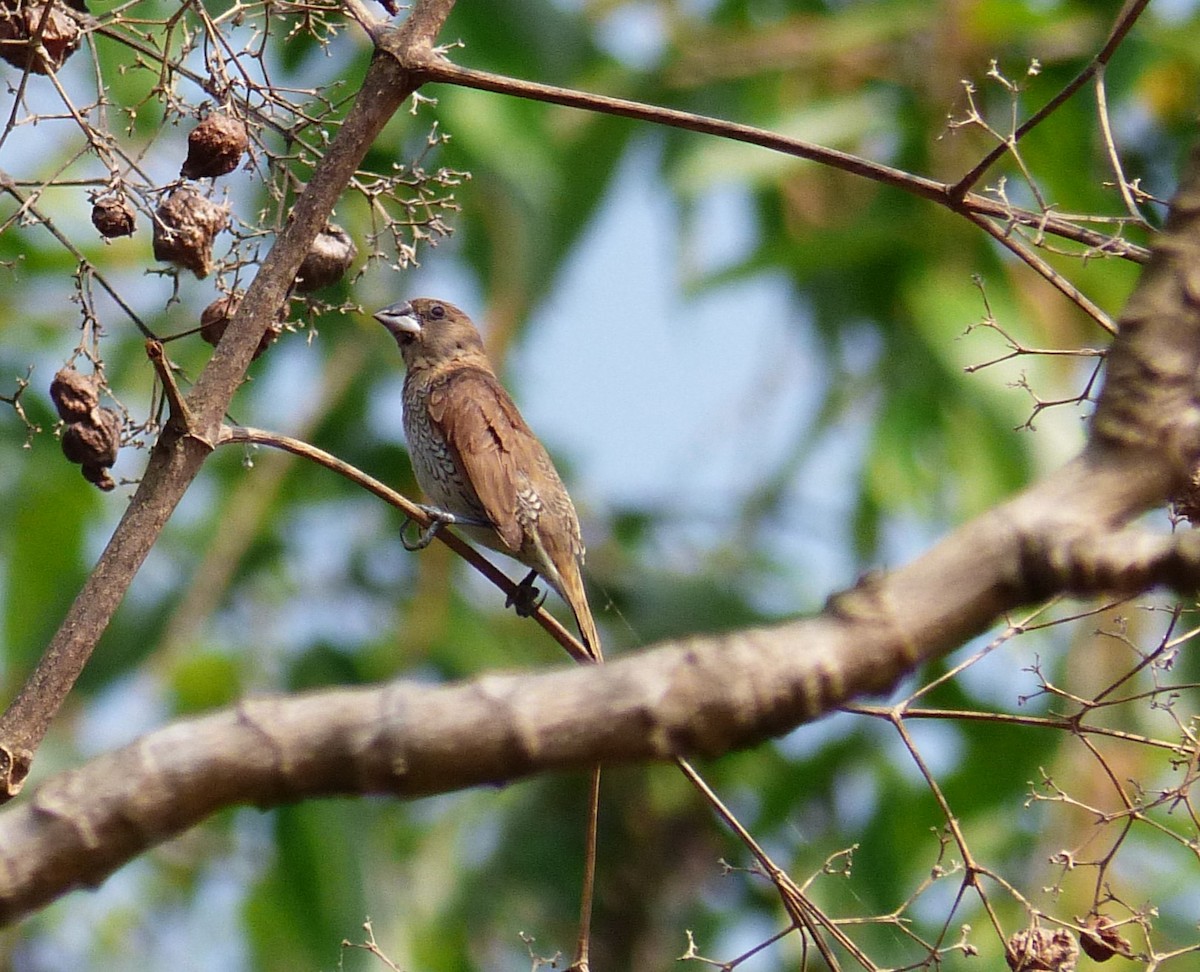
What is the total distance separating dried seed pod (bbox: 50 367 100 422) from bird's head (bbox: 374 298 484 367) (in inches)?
142

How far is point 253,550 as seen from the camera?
896cm

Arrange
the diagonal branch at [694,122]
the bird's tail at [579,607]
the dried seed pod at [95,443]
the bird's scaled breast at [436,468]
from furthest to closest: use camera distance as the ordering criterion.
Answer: the bird's scaled breast at [436,468]
the bird's tail at [579,607]
the dried seed pod at [95,443]
the diagonal branch at [694,122]

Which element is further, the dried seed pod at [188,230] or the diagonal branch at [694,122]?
the dried seed pod at [188,230]

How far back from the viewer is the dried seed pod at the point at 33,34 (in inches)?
97.7

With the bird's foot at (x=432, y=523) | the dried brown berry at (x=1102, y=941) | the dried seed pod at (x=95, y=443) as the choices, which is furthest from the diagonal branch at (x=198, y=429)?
the dried brown berry at (x=1102, y=941)

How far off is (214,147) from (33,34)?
0.30 m

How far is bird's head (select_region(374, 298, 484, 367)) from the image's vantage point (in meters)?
6.14

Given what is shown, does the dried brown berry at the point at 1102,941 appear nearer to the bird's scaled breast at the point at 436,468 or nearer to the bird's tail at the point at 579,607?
the bird's tail at the point at 579,607

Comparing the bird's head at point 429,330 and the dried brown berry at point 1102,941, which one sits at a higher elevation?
the bird's head at point 429,330

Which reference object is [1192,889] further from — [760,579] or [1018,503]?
[1018,503]

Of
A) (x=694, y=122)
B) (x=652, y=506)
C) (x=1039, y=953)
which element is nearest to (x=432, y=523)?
(x=694, y=122)

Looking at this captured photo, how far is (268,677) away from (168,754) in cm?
817

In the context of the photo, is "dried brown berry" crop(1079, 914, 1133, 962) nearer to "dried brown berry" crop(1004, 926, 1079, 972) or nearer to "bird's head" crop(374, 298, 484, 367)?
"dried brown berry" crop(1004, 926, 1079, 972)

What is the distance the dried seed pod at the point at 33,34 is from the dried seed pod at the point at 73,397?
1.55 feet
